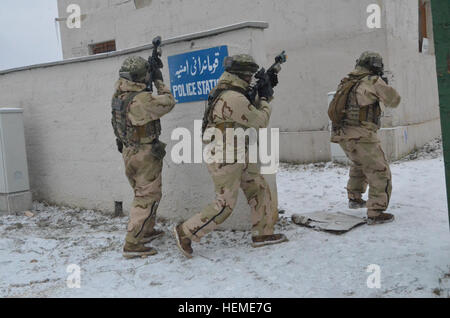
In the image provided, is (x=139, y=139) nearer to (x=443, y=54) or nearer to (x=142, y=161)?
(x=142, y=161)

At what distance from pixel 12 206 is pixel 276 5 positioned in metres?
5.72

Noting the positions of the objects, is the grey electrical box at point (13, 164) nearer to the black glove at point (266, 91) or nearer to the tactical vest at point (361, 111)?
the black glove at point (266, 91)

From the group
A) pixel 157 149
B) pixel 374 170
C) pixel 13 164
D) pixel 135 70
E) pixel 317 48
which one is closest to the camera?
pixel 135 70

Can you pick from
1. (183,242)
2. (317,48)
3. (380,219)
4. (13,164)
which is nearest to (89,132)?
(13,164)

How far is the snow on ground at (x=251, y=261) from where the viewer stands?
3.25 m

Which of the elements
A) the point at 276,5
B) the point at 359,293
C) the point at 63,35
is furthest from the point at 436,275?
the point at 63,35

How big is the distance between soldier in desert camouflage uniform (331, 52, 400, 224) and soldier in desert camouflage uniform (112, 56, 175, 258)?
1932 mm

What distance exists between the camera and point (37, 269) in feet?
13.6

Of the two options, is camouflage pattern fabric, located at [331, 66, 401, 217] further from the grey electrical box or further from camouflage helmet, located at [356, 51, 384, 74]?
the grey electrical box

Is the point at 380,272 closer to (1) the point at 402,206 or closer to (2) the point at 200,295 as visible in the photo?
(2) the point at 200,295

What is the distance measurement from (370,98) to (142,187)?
2.46 metres

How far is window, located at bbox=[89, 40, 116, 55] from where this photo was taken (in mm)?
10913

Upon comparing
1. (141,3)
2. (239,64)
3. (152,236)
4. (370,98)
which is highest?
(141,3)

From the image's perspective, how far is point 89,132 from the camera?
6.09 metres
